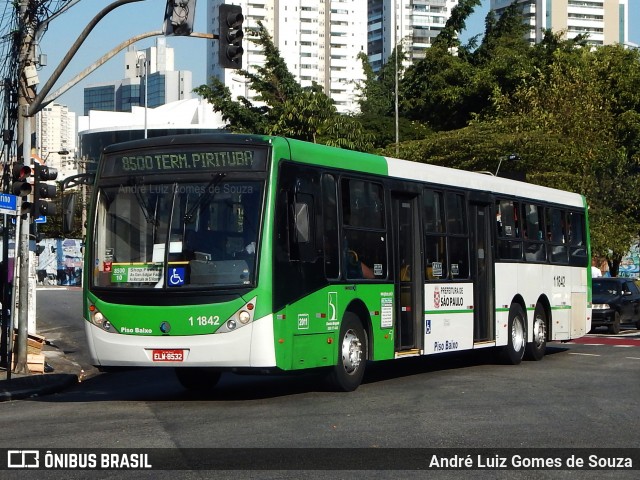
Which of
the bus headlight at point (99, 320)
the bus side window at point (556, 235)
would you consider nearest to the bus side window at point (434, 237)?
the bus side window at point (556, 235)

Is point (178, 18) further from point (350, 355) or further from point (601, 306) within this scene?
point (601, 306)

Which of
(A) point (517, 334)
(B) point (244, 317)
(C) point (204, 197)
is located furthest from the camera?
(A) point (517, 334)

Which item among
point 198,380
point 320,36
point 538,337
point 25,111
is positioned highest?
point 320,36

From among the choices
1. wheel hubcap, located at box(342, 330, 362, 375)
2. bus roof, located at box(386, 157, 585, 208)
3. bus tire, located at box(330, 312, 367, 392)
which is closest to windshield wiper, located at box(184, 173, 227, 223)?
bus tire, located at box(330, 312, 367, 392)

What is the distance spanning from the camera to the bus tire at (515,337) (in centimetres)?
1995

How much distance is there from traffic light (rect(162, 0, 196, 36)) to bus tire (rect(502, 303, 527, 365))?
7.24 meters

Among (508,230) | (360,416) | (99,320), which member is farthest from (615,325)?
(360,416)

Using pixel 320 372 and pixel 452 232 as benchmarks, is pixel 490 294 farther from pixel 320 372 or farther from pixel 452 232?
pixel 320 372

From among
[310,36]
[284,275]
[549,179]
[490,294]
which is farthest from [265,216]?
[310,36]

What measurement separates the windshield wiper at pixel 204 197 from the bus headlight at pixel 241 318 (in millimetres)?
1201

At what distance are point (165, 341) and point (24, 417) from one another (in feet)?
5.78

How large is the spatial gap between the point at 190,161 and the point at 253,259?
1511mm

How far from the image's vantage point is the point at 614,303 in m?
33.3

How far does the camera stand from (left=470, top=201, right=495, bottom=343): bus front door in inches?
738
